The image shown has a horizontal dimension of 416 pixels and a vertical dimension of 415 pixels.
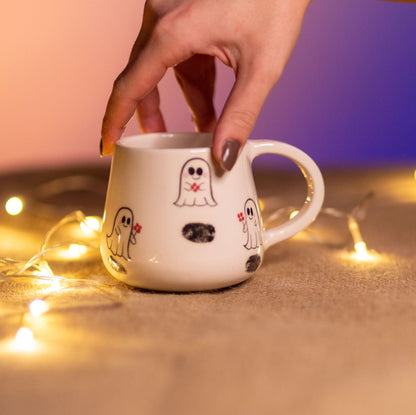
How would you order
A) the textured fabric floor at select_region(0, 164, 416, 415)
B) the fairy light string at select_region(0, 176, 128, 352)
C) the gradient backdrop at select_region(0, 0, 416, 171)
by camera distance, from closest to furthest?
the textured fabric floor at select_region(0, 164, 416, 415) < the fairy light string at select_region(0, 176, 128, 352) < the gradient backdrop at select_region(0, 0, 416, 171)

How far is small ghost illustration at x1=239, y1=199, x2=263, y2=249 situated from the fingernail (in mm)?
68

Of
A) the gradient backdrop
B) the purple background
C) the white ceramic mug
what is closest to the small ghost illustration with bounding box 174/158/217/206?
the white ceramic mug

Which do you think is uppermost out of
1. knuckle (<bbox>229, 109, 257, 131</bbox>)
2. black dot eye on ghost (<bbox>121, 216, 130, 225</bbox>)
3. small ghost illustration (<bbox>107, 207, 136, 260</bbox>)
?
knuckle (<bbox>229, 109, 257, 131</bbox>)

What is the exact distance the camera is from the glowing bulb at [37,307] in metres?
0.69

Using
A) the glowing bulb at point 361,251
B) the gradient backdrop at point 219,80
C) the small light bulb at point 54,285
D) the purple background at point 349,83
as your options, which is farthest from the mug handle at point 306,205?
the purple background at point 349,83

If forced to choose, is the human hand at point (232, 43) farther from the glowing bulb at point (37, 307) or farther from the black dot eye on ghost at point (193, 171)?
the glowing bulb at point (37, 307)

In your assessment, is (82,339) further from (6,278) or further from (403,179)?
(403,179)

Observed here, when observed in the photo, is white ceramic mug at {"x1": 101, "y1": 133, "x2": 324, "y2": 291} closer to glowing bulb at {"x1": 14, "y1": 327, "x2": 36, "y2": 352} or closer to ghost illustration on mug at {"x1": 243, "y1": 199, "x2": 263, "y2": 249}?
ghost illustration on mug at {"x1": 243, "y1": 199, "x2": 263, "y2": 249}

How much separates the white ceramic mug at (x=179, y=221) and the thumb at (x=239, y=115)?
0.02 m

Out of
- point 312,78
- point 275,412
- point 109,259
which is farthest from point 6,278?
point 312,78

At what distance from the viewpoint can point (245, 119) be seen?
29.4 inches

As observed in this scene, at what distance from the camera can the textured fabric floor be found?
0.50 metres

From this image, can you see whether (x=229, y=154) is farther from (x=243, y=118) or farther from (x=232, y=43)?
(x=232, y=43)

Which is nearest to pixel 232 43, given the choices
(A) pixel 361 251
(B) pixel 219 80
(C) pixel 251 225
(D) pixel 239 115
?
(D) pixel 239 115
